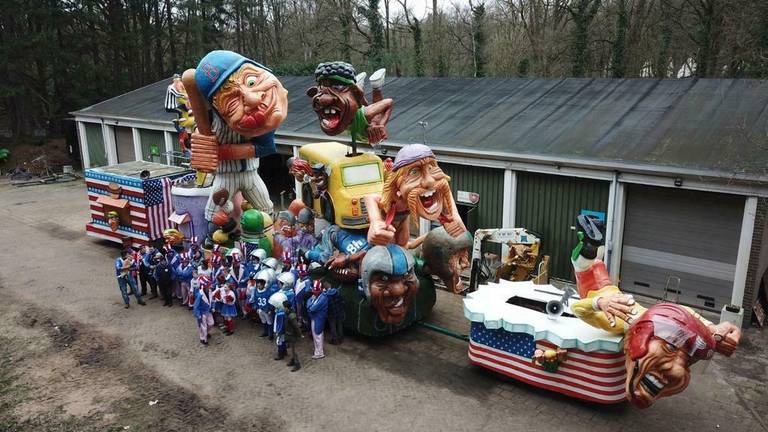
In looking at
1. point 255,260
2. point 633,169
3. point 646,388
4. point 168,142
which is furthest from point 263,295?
point 168,142

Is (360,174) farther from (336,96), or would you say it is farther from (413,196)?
(413,196)

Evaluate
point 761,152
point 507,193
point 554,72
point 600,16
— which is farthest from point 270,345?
point 600,16

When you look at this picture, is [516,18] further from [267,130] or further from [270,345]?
[270,345]

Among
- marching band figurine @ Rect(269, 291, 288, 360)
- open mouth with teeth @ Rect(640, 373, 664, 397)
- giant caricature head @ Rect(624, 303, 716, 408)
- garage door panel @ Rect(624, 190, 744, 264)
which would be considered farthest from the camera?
garage door panel @ Rect(624, 190, 744, 264)

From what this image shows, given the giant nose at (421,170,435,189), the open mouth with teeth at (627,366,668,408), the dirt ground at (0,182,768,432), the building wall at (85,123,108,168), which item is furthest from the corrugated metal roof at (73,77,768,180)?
the building wall at (85,123,108,168)

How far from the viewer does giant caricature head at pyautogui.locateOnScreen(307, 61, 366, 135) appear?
10.4 m

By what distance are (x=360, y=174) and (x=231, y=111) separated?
108 inches

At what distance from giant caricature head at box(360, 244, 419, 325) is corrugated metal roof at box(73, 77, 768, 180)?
533cm

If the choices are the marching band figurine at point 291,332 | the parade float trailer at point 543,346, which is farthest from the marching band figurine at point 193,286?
the parade float trailer at point 543,346

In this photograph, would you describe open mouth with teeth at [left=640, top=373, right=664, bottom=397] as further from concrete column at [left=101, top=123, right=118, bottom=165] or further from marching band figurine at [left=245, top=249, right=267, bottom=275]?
concrete column at [left=101, top=123, right=118, bottom=165]

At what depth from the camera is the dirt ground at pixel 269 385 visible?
8398mm

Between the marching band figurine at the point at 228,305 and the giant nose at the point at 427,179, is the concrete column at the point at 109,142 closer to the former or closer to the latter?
the marching band figurine at the point at 228,305

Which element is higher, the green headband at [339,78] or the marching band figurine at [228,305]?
the green headband at [339,78]

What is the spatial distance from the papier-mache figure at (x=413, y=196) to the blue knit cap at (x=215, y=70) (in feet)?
12.5
